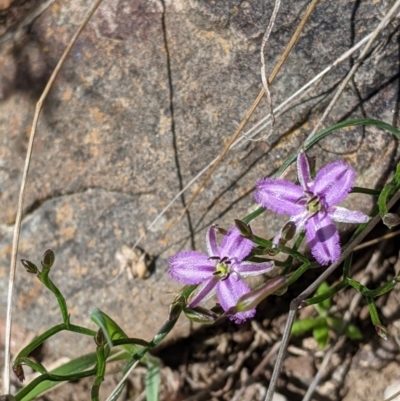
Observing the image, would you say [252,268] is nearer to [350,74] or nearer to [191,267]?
[191,267]

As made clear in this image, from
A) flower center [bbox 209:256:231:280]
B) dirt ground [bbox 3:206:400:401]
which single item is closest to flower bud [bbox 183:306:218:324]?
flower center [bbox 209:256:231:280]

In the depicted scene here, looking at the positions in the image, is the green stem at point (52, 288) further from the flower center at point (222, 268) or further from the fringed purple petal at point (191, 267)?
the flower center at point (222, 268)

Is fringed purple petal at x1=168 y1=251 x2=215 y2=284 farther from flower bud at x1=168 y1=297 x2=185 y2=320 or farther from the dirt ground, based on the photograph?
the dirt ground

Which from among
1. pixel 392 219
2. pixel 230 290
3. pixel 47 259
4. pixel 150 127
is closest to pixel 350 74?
pixel 392 219

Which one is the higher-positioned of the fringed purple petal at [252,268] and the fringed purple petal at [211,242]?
the fringed purple petal at [211,242]

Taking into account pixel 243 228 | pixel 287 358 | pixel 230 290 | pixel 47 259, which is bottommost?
pixel 287 358

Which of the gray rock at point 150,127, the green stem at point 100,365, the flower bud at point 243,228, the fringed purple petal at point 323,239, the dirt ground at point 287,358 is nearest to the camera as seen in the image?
the flower bud at point 243,228

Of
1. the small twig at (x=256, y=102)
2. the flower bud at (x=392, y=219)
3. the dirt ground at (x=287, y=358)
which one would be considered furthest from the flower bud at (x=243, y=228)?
the dirt ground at (x=287, y=358)
